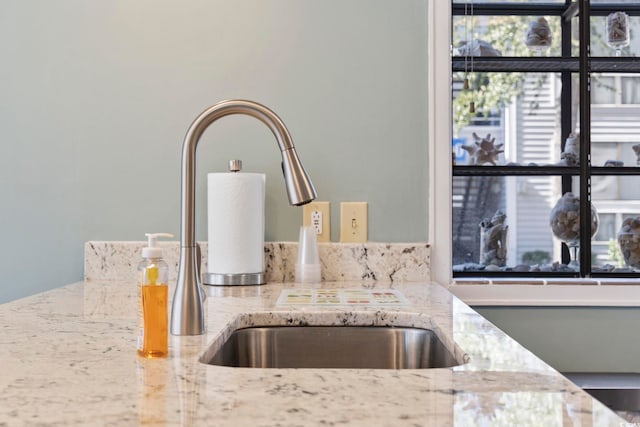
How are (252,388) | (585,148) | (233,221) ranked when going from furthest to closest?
1. (585,148)
2. (233,221)
3. (252,388)

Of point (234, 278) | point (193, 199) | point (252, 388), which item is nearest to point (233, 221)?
point (234, 278)

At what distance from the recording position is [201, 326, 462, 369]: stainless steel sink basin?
117cm

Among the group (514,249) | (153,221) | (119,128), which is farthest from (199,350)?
(514,249)

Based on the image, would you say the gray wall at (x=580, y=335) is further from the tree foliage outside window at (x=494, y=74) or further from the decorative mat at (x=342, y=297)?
the tree foliage outside window at (x=494, y=74)

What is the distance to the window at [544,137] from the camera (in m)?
1.81

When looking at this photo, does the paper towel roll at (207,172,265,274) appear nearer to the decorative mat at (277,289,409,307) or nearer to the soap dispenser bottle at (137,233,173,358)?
the decorative mat at (277,289,409,307)

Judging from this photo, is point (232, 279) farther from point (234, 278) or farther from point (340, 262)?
point (340, 262)

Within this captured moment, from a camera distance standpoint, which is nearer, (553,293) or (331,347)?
(331,347)

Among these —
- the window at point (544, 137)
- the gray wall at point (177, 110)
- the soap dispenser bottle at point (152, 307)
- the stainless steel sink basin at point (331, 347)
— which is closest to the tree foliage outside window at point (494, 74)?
the window at point (544, 137)

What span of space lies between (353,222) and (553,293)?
617 mm

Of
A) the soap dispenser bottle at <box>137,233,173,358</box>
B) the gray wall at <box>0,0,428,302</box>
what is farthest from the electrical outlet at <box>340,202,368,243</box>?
the soap dispenser bottle at <box>137,233,173,358</box>

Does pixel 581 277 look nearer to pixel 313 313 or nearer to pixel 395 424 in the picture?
pixel 313 313

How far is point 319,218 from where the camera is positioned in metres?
1.69

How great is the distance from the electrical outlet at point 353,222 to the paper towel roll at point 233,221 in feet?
0.89
